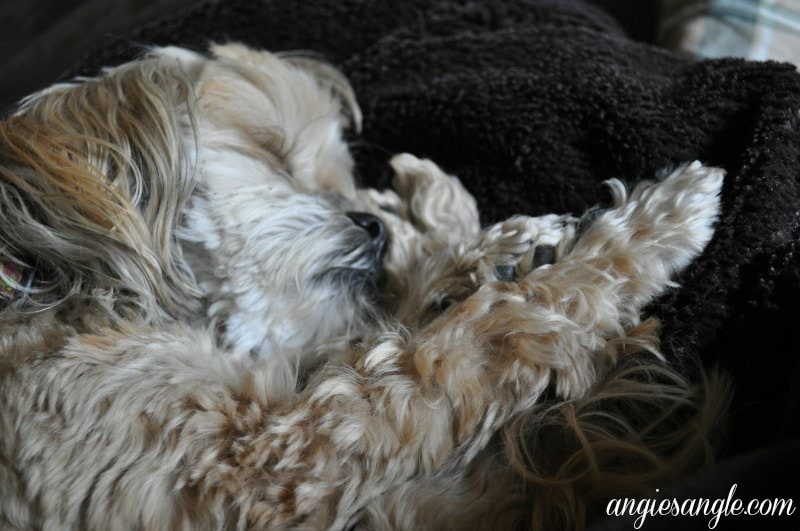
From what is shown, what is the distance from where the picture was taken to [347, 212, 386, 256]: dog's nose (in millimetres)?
1395

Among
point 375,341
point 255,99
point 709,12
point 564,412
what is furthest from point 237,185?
point 709,12

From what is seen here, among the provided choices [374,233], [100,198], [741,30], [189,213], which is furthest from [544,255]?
[741,30]

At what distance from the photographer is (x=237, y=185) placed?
1.26 m

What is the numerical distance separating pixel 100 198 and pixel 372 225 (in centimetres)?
47

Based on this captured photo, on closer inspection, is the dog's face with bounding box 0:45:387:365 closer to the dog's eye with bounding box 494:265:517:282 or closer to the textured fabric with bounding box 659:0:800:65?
the dog's eye with bounding box 494:265:517:282

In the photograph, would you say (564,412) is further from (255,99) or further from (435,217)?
(255,99)

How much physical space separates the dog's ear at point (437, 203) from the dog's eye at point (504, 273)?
26 centimetres

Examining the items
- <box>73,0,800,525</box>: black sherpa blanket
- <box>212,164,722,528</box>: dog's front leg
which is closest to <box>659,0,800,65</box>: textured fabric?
<box>73,0,800,525</box>: black sherpa blanket

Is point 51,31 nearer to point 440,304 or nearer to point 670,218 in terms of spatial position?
point 440,304

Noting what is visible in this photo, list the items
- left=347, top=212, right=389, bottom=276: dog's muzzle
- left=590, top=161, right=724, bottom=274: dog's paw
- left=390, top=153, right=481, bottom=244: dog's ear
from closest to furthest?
left=590, top=161, right=724, bottom=274: dog's paw, left=347, top=212, right=389, bottom=276: dog's muzzle, left=390, top=153, right=481, bottom=244: dog's ear

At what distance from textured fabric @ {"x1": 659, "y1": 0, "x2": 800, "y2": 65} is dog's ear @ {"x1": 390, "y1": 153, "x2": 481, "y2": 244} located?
850 mm

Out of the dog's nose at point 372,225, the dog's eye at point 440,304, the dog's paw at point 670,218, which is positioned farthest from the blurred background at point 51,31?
the dog's paw at point 670,218

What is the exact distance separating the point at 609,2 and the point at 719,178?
1438 mm

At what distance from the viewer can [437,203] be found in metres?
1.52
